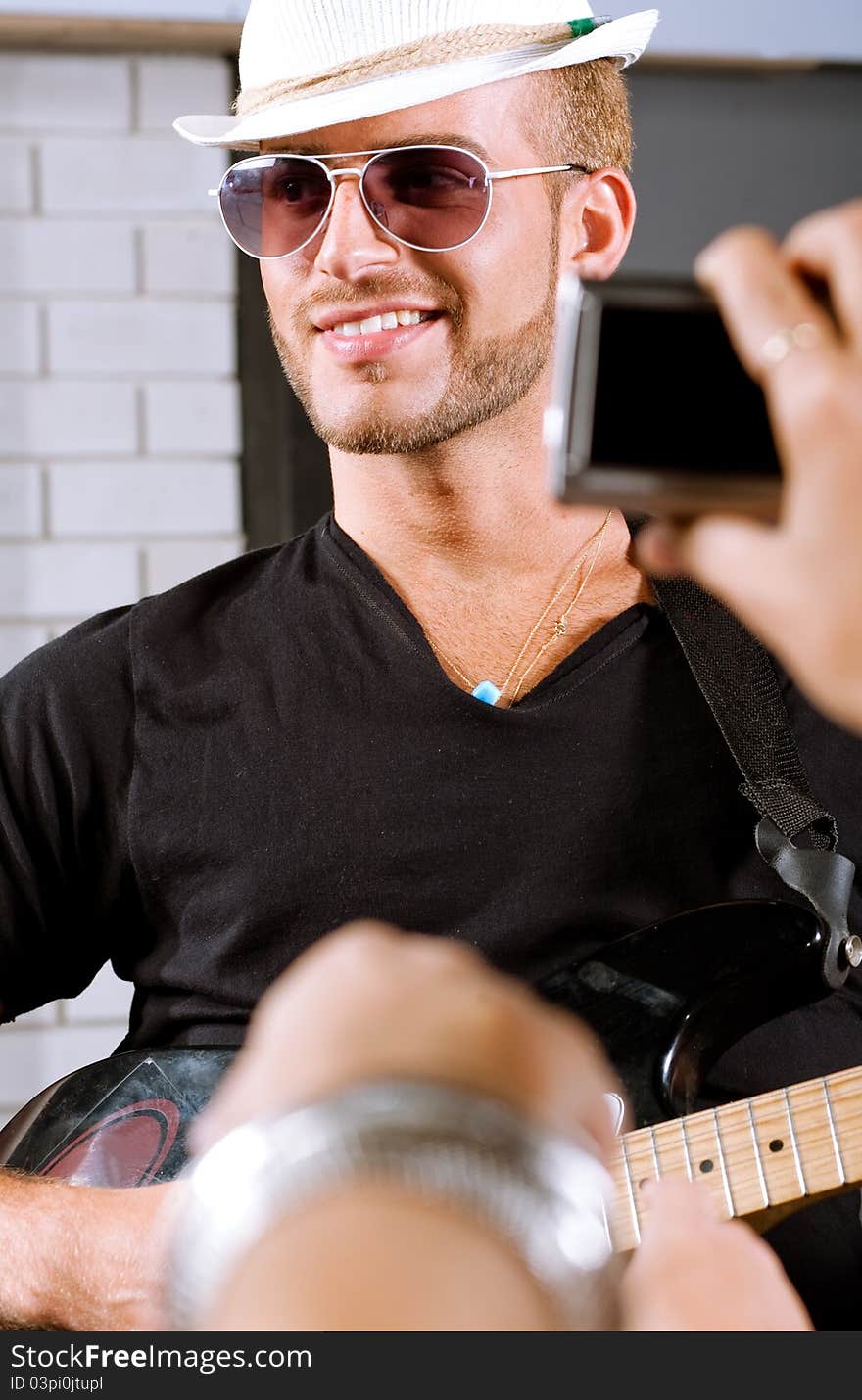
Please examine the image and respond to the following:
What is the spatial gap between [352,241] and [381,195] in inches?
2.0

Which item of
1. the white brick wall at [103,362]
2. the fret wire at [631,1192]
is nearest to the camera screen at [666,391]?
the fret wire at [631,1192]

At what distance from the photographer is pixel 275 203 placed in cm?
145

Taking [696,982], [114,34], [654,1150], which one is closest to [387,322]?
[696,982]

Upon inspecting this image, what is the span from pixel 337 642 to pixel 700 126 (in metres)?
1.65

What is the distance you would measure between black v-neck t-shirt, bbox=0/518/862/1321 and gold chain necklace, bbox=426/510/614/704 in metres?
0.03

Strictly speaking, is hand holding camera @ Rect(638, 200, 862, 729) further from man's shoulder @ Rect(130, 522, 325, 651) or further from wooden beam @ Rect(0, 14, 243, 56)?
wooden beam @ Rect(0, 14, 243, 56)

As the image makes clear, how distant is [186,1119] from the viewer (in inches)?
47.8

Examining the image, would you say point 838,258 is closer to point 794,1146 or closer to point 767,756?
point 794,1146

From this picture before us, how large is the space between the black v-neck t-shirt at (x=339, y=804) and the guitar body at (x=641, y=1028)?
0.33 feet

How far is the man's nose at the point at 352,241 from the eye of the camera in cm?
140

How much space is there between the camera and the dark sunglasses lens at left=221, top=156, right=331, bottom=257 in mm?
1419

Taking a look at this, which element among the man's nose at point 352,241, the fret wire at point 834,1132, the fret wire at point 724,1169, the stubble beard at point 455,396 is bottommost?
the fret wire at point 724,1169

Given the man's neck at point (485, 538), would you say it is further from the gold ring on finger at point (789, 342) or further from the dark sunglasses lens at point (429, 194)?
the gold ring on finger at point (789, 342)
